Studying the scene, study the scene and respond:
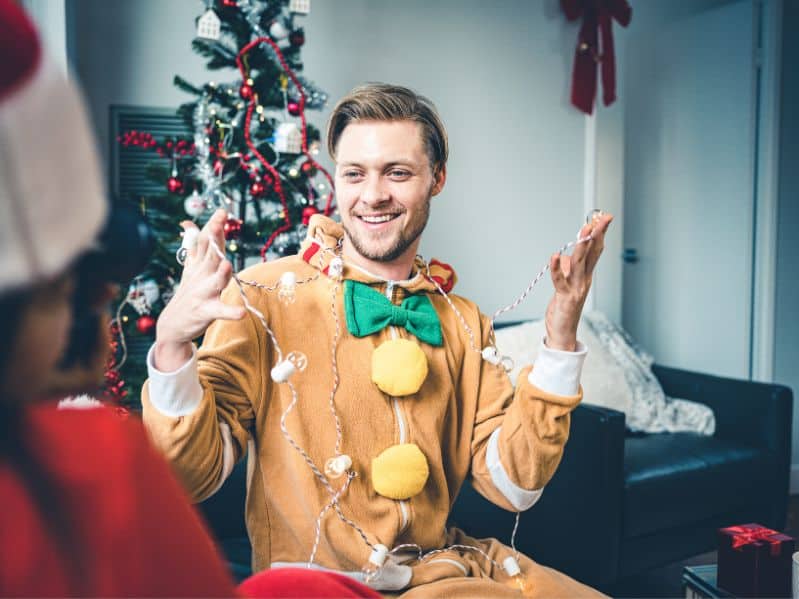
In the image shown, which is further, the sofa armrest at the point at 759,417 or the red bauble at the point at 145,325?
the sofa armrest at the point at 759,417

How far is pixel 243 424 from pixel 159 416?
25 cm

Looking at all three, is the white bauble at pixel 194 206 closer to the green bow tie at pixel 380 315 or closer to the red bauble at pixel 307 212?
the red bauble at pixel 307 212

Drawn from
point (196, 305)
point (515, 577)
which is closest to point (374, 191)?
point (196, 305)

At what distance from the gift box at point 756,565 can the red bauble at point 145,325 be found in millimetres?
1769

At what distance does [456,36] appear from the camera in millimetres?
3426

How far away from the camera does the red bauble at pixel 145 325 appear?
227 cm

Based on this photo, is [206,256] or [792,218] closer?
[206,256]

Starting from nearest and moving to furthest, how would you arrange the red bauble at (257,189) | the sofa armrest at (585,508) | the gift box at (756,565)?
1. the gift box at (756,565)
2. the sofa armrest at (585,508)
3. the red bauble at (257,189)

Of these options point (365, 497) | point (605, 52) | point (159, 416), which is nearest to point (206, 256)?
point (159, 416)

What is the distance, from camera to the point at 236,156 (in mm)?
2436

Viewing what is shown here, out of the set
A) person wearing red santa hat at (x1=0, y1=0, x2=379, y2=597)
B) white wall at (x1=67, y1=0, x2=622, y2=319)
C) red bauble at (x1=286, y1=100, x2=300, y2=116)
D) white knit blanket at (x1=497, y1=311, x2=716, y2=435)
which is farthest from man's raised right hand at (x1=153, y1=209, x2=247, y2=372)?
white wall at (x1=67, y1=0, x2=622, y2=319)

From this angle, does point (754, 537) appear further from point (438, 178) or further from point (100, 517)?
point (100, 517)

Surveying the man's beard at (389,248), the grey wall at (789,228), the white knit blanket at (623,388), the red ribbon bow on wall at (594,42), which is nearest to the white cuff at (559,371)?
the man's beard at (389,248)

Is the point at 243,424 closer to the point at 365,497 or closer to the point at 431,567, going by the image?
the point at 365,497
